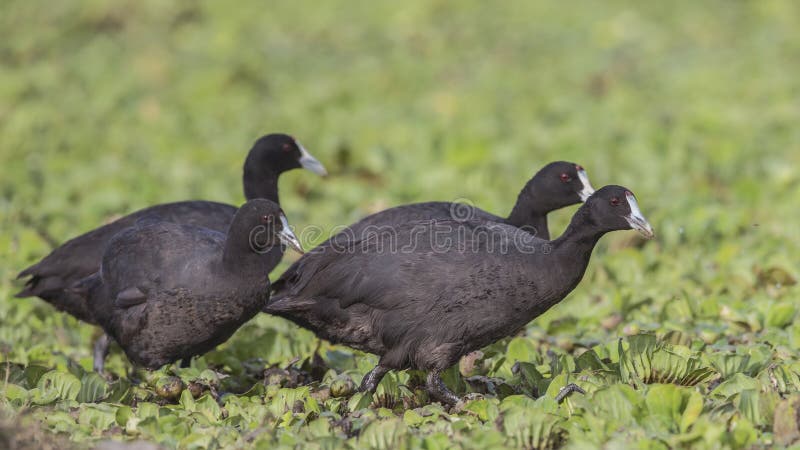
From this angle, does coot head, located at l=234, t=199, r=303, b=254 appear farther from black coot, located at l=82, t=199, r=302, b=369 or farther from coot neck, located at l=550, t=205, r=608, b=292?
coot neck, located at l=550, t=205, r=608, b=292

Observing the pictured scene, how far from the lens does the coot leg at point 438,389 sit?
5012 millimetres

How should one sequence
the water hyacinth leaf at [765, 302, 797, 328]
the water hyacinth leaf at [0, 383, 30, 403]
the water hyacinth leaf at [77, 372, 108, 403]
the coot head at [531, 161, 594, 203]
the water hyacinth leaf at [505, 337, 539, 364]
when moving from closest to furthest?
1. the water hyacinth leaf at [0, 383, 30, 403]
2. the water hyacinth leaf at [77, 372, 108, 403]
3. the water hyacinth leaf at [505, 337, 539, 364]
4. the water hyacinth leaf at [765, 302, 797, 328]
5. the coot head at [531, 161, 594, 203]

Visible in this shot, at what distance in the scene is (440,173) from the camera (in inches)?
371

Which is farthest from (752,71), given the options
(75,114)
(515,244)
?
(515,244)

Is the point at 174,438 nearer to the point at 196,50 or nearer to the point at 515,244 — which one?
the point at 515,244

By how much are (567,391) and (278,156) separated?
3227mm

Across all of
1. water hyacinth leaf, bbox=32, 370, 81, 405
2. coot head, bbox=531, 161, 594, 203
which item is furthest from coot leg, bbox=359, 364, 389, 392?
coot head, bbox=531, 161, 594, 203

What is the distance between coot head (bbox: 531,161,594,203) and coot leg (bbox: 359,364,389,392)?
2040 millimetres

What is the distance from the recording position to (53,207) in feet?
28.5

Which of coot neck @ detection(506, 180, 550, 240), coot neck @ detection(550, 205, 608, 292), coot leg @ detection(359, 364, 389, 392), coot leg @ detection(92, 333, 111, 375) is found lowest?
coot leg @ detection(359, 364, 389, 392)

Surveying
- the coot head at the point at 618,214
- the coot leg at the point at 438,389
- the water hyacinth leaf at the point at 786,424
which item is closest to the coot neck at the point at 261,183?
the coot leg at the point at 438,389

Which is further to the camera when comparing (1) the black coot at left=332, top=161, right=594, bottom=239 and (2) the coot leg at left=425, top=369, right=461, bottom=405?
(1) the black coot at left=332, top=161, right=594, bottom=239

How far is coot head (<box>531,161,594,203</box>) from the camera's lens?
6684 mm

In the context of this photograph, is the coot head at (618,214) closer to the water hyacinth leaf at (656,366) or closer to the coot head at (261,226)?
the water hyacinth leaf at (656,366)
